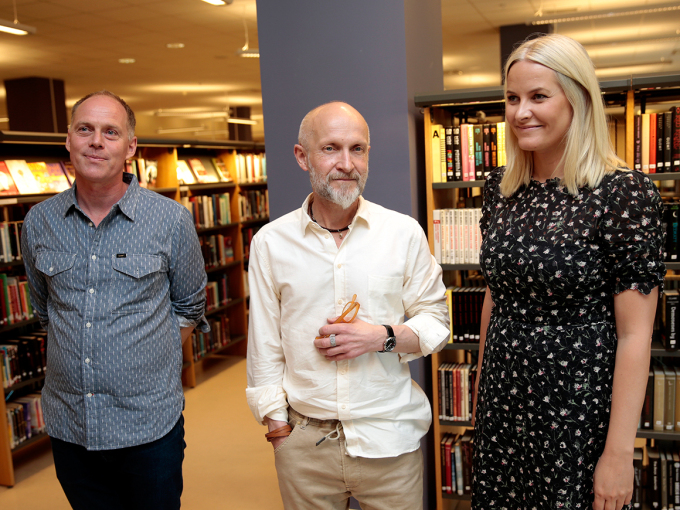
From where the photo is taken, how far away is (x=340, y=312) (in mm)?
1533

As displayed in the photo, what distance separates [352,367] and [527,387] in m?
0.45

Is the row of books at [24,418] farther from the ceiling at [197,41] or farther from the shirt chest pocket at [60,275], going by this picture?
the ceiling at [197,41]

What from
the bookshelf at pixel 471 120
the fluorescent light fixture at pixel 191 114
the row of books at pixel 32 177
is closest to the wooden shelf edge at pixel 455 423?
the bookshelf at pixel 471 120

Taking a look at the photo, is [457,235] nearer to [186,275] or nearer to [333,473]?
[186,275]

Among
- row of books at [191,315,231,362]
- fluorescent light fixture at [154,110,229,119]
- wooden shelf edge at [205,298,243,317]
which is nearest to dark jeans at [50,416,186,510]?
row of books at [191,315,231,362]

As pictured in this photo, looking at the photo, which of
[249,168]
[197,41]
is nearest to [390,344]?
[249,168]

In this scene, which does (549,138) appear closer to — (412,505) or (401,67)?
(412,505)

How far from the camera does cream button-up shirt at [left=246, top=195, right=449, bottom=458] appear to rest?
152 centimetres

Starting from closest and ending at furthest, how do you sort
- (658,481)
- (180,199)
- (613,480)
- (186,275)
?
1. (613,480)
2. (186,275)
3. (658,481)
4. (180,199)

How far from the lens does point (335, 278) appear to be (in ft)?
5.01

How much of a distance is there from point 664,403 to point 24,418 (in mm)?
3848

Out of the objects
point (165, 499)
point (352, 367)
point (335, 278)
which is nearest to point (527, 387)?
point (352, 367)

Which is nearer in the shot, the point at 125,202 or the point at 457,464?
the point at 125,202

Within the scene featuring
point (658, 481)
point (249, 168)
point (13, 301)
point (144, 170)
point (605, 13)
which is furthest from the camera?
point (249, 168)
